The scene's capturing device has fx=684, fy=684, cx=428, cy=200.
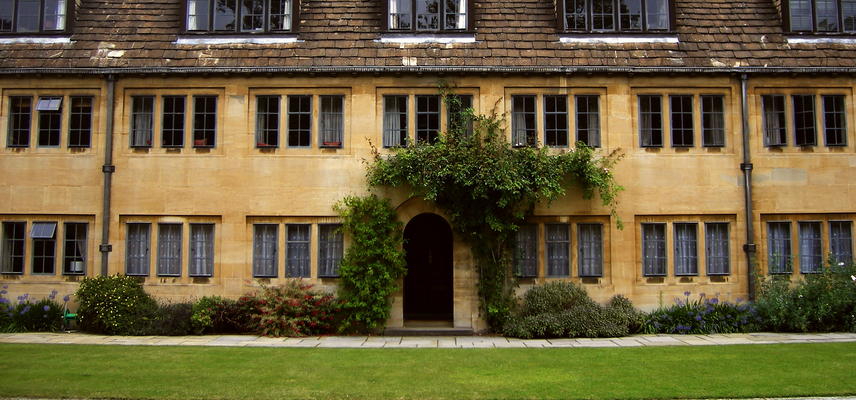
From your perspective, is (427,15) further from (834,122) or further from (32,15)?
(834,122)

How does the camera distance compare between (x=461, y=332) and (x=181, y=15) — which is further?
(x=181, y=15)

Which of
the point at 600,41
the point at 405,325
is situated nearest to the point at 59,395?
the point at 405,325

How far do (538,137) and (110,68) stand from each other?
1094 cm

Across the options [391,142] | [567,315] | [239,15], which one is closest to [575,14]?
[391,142]

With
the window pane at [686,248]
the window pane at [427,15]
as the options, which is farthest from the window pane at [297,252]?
the window pane at [686,248]

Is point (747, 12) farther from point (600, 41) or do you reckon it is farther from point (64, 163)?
point (64, 163)

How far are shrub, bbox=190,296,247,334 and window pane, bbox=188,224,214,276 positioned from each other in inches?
45.0

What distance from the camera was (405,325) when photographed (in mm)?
17031

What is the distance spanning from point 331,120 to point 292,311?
4.91 m

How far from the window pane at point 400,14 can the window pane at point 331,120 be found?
2.48 m

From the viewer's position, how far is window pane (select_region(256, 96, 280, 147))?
17.5 metres

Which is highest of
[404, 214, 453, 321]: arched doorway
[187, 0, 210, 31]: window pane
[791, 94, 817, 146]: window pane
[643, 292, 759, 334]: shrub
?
[187, 0, 210, 31]: window pane

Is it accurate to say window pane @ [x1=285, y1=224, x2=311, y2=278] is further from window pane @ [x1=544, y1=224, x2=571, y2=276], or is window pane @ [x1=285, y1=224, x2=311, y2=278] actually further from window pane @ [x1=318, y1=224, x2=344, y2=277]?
window pane @ [x1=544, y1=224, x2=571, y2=276]

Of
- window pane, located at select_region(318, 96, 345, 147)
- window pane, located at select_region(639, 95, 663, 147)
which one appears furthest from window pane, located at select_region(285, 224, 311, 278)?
window pane, located at select_region(639, 95, 663, 147)
